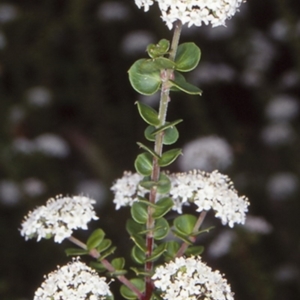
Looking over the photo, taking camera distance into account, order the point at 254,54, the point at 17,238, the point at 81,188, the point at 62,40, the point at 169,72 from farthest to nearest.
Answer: the point at 62,40
the point at 254,54
the point at 81,188
the point at 17,238
the point at 169,72

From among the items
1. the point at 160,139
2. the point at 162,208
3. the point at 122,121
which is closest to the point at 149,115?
the point at 160,139

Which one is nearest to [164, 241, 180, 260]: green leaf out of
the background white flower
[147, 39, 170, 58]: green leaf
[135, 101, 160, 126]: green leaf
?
[135, 101, 160, 126]: green leaf

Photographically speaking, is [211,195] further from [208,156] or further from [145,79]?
[208,156]

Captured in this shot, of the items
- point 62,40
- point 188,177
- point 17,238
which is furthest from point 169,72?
point 62,40

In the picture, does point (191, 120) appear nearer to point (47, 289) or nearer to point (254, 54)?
point (254, 54)

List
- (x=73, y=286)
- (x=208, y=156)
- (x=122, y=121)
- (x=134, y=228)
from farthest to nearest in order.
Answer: (x=122, y=121), (x=208, y=156), (x=134, y=228), (x=73, y=286)
